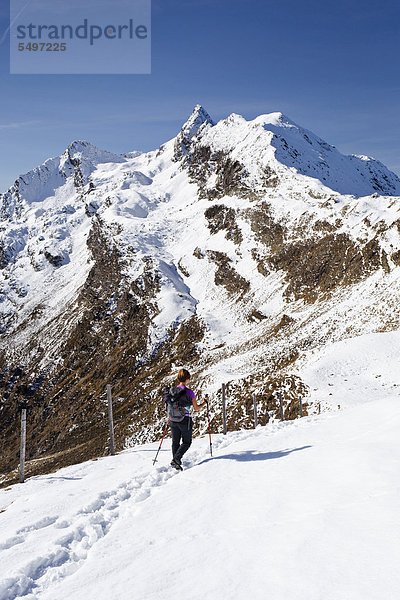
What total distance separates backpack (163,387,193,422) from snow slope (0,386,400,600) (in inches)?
53.5

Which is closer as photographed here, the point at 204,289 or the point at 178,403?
the point at 178,403

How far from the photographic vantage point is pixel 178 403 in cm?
908

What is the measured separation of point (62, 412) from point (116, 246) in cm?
3933

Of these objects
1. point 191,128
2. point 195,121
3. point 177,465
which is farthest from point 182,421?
point 195,121

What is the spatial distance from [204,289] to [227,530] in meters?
67.0

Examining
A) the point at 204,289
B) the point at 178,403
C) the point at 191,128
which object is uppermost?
the point at 191,128

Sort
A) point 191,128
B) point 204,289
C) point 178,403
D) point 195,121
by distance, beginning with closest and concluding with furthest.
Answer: point 178,403 → point 204,289 → point 191,128 → point 195,121

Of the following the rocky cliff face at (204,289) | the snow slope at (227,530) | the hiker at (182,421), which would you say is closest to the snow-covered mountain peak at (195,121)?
the rocky cliff face at (204,289)

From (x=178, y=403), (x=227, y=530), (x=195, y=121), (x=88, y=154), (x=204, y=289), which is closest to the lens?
(x=227, y=530)

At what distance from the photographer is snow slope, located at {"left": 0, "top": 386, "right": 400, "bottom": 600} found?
12.0 ft

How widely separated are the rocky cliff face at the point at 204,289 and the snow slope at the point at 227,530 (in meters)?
18.8

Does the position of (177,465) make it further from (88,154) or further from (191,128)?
(88,154)

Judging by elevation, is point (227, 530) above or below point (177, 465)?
above

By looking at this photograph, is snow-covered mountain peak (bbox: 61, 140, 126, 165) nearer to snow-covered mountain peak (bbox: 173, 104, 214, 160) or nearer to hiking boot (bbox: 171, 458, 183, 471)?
snow-covered mountain peak (bbox: 173, 104, 214, 160)
